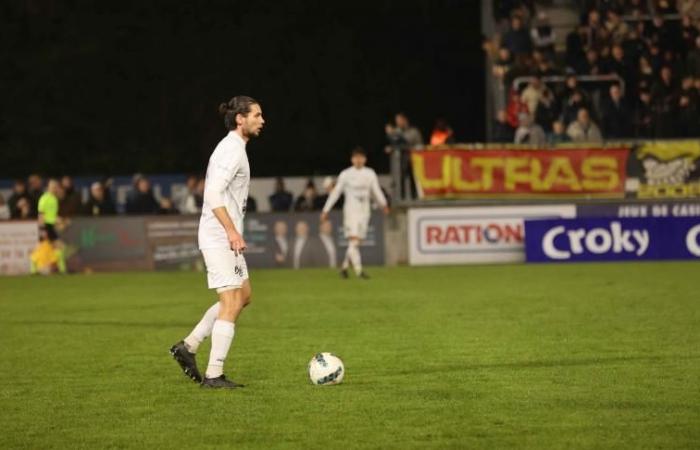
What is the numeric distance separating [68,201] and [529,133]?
10097 millimetres

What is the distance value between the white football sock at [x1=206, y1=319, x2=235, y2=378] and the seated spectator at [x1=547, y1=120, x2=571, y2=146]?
18.4 metres

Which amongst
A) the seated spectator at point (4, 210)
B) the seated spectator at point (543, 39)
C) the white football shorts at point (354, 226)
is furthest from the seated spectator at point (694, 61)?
the seated spectator at point (4, 210)

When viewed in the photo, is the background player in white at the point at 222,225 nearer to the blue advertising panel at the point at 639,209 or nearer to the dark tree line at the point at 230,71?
the blue advertising panel at the point at 639,209

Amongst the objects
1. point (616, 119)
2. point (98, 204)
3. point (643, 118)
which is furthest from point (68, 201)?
point (643, 118)

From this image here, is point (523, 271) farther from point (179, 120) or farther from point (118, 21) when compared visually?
point (118, 21)

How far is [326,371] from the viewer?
10203 millimetres

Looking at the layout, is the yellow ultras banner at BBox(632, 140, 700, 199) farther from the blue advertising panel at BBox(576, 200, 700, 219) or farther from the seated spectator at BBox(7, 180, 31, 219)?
the seated spectator at BBox(7, 180, 31, 219)

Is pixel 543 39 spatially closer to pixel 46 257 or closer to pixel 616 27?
pixel 616 27

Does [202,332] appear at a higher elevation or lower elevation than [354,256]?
higher

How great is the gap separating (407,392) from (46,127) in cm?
3152

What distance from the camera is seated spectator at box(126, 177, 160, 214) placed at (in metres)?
29.6

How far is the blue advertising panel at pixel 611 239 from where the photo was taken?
2656 centimetres

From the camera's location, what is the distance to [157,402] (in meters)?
9.60

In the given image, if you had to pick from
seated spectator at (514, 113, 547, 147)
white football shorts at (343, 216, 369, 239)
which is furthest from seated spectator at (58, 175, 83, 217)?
seated spectator at (514, 113, 547, 147)
